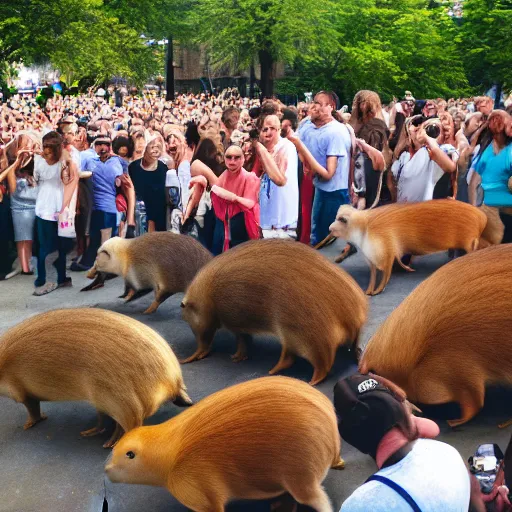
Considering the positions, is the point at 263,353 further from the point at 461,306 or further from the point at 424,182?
the point at 424,182

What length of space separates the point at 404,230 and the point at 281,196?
3.81 ft

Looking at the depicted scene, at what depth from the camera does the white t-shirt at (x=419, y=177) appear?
783cm

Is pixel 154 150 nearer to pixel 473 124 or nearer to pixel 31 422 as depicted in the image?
pixel 31 422

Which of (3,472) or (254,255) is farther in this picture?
(254,255)

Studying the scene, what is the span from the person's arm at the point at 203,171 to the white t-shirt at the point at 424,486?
17.8 ft

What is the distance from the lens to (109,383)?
4.62m

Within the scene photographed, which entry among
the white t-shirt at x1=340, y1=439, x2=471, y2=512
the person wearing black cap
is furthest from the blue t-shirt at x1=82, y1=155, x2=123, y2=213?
the white t-shirt at x1=340, y1=439, x2=471, y2=512

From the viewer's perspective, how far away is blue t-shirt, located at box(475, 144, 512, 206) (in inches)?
273

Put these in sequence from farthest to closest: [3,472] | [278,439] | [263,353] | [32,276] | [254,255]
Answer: [32,276] → [263,353] → [254,255] → [3,472] → [278,439]

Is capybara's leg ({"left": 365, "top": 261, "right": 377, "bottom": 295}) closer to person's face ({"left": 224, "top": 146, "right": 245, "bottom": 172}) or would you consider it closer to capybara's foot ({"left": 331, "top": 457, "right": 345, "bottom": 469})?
person's face ({"left": 224, "top": 146, "right": 245, "bottom": 172})

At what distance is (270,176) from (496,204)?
2.05m

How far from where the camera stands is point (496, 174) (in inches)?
275

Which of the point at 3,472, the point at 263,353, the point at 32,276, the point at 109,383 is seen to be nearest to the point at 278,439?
the point at 109,383

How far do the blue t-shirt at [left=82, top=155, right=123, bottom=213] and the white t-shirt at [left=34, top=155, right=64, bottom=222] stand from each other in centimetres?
67
